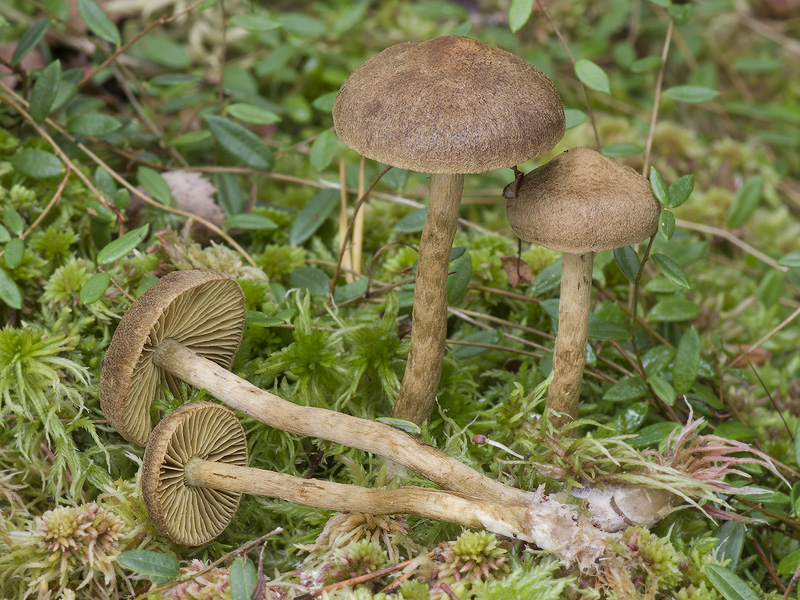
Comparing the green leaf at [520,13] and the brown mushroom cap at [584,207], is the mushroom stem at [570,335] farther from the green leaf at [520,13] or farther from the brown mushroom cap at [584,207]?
the green leaf at [520,13]

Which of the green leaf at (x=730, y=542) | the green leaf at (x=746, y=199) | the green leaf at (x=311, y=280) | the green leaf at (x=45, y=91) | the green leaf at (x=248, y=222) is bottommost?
the green leaf at (x=730, y=542)

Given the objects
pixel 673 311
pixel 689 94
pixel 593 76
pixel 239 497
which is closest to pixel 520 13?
pixel 593 76

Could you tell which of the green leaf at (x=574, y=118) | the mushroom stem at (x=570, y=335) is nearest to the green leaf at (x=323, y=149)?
the green leaf at (x=574, y=118)

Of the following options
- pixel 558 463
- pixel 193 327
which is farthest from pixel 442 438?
pixel 193 327

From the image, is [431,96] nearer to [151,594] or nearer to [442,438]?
[442,438]

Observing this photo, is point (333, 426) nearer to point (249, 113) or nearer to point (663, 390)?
point (663, 390)
